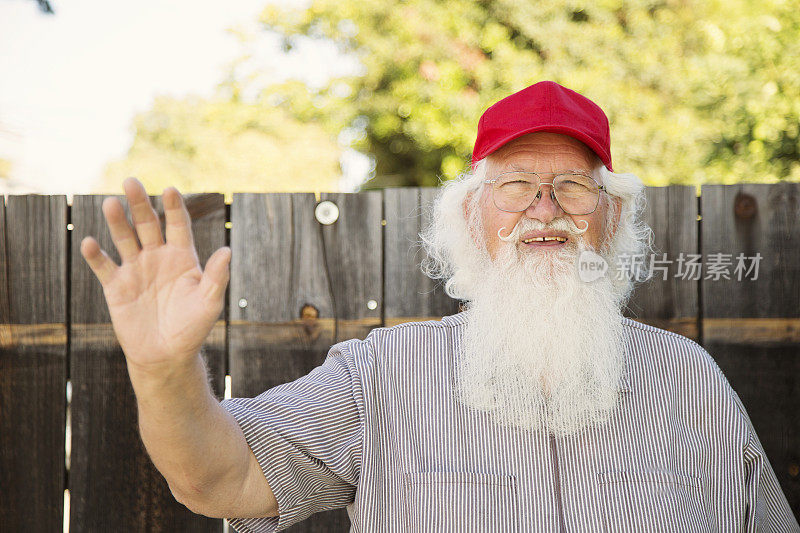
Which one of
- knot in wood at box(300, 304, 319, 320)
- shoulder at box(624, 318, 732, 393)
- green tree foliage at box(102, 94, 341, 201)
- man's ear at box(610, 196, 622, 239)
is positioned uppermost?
green tree foliage at box(102, 94, 341, 201)

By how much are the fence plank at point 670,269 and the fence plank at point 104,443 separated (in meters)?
1.58

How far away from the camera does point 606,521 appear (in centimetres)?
182

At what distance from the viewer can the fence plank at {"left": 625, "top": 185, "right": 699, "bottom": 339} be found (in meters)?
2.54

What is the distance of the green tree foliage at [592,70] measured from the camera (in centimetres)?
758

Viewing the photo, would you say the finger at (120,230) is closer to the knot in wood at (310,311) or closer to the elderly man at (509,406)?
the elderly man at (509,406)

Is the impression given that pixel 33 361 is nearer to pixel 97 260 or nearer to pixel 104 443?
pixel 104 443

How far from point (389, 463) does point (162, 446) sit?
0.62 meters

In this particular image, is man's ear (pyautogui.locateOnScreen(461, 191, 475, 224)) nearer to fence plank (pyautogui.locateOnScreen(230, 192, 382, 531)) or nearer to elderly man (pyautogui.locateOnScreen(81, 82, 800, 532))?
elderly man (pyautogui.locateOnScreen(81, 82, 800, 532))

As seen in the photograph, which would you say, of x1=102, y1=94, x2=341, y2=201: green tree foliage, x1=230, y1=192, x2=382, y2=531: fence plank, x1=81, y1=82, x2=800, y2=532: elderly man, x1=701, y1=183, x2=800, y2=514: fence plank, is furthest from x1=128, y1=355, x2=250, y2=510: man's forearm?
x1=102, y1=94, x2=341, y2=201: green tree foliage

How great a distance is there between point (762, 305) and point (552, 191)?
992 mm

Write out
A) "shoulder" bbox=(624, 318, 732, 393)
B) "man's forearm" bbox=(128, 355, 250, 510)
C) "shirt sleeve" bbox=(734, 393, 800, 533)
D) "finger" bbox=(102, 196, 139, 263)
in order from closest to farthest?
"finger" bbox=(102, 196, 139, 263)
"man's forearm" bbox=(128, 355, 250, 510)
"shirt sleeve" bbox=(734, 393, 800, 533)
"shoulder" bbox=(624, 318, 732, 393)

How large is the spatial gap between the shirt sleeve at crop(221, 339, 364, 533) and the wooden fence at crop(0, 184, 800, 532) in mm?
651

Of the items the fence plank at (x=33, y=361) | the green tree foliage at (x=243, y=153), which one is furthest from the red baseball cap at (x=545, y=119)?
the green tree foliage at (x=243, y=153)

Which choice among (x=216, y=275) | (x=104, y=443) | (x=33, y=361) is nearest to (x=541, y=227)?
(x=216, y=275)
